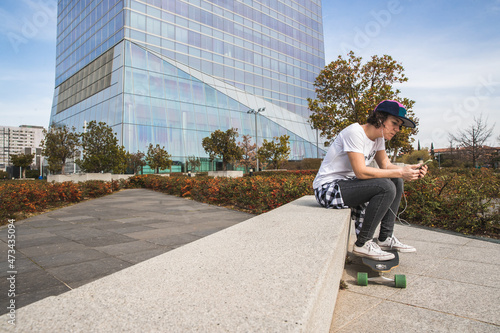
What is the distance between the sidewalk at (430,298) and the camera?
187 centimetres

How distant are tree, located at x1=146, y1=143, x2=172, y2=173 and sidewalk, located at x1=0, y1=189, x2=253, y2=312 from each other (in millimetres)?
20260

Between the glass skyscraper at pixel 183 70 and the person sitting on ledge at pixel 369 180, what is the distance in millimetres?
27492

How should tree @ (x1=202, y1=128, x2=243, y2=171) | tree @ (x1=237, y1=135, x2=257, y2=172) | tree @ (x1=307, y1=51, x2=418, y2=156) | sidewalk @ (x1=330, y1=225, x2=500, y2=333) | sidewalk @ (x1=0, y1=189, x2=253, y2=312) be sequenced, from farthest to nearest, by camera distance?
tree @ (x1=237, y1=135, x2=257, y2=172)
tree @ (x1=202, y1=128, x2=243, y2=171)
tree @ (x1=307, y1=51, x2=418, y2=156)
sidewalk @ (x1=0, y1=189, x2=253, y2=312)
sidewalk @ (x1=330, y1=225, x2=500, y2=333)

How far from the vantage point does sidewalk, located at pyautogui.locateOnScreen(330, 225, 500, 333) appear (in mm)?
1869

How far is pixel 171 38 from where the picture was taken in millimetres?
33812

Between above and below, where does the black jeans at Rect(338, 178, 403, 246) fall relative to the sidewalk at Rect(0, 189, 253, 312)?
above

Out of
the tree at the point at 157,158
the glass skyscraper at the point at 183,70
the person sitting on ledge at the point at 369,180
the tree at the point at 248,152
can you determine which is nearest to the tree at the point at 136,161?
the tree at the point at 157,158

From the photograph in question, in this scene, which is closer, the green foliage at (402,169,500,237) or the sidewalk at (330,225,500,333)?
the sidewalk at (330,225,500,333)

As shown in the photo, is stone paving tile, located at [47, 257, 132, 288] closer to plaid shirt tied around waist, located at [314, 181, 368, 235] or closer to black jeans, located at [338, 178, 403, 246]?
plaid shirt tied around waist, located at [314, 181, 368, 235]

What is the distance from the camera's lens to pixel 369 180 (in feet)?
9.17

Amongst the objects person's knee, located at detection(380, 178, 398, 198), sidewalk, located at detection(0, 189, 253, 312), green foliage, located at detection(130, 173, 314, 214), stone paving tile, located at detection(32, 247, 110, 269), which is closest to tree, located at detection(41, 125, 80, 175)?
green foliage, located at detection(130, 173, 314, 214)

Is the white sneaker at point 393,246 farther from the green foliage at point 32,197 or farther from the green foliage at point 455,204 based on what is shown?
the green foliage at point 32,197

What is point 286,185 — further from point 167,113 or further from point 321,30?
point 321,30

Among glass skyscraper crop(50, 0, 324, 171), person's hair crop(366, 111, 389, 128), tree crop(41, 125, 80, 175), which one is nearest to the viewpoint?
person's hair crop(366, 111, 389, 128)
